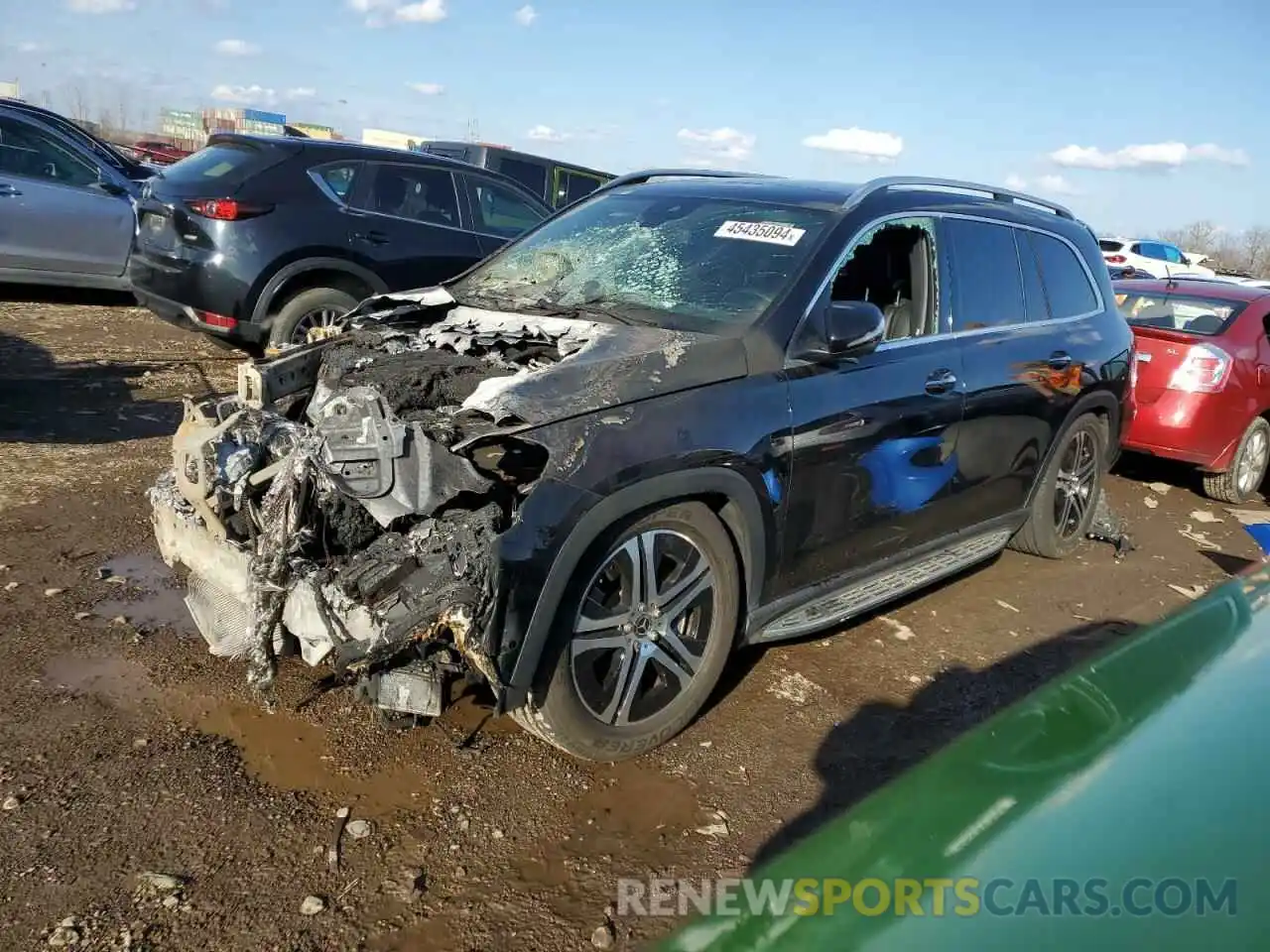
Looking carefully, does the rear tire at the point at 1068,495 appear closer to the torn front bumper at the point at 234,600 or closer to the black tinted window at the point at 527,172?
the torn front bumper at the point at 234,600

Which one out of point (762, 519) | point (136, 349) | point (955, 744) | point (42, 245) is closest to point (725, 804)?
point (762, 519)

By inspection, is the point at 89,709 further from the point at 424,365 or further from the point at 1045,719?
the point at 1045,719

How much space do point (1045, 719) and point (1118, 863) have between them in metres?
0.48

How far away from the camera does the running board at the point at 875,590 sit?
143 inches

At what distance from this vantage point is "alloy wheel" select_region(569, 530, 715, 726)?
3057mm

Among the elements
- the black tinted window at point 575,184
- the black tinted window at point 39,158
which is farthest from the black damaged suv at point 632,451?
the black tinted window at point 575,184

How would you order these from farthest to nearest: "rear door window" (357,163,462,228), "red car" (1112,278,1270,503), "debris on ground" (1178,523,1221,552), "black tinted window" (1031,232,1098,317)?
"rear door window" (357,163,462,228)
"red car" (1112,278,1270,503)
"debris on ground" (1178,523,1221,552)
"black tinted window" (1031,232,1098,317)

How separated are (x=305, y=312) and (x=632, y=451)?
4.96m

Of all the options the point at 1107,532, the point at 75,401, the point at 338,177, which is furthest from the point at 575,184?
the point at 1107,532

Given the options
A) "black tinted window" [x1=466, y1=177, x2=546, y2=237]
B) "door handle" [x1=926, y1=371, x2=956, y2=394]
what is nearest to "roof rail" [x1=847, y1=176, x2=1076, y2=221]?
"door handle" [x1=926, y1=371, x2=956, y2=394]

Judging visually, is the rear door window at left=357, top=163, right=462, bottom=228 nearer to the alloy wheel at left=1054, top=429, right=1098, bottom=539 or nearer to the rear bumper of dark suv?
the rear bumper of dark suv

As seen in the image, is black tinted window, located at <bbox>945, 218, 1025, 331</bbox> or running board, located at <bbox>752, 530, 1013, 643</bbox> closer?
running board, located at <bbox>752, 530, 1013, 643</bbox>

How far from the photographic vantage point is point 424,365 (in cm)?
337

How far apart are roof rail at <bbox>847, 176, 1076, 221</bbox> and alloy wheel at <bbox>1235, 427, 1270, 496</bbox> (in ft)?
10.4
